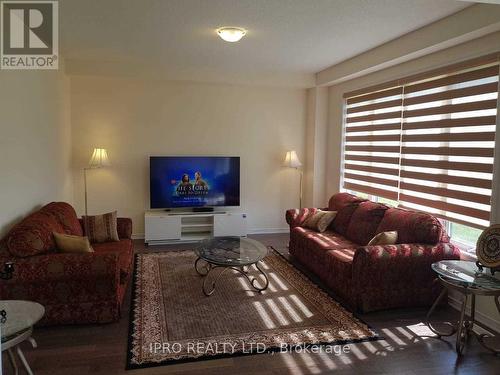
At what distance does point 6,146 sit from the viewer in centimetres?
318

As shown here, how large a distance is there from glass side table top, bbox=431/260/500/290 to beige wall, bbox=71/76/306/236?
11.8 ft

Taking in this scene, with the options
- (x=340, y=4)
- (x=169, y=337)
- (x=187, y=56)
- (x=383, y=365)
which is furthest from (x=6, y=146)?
(x=383, y=365)

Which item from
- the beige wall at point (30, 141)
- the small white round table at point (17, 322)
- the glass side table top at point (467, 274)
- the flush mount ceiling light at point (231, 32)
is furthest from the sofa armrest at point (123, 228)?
the glass side table top at point (467, 274)

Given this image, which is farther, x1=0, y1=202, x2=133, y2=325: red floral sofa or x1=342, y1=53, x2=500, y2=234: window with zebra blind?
x1=342, y1=53, x2=500, y2=234: window with zebra blind

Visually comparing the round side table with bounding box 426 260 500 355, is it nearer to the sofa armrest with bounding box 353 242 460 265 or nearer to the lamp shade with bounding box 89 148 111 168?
the sofa armrest with bounding box 353 242 460 265

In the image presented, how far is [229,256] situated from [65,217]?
5.71ft

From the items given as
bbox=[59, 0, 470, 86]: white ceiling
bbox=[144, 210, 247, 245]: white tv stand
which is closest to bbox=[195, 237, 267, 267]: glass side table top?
bbox=[144, 210, 247, 245]: white tv stand

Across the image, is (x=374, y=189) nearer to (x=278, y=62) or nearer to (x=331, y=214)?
(x=331, y=214)

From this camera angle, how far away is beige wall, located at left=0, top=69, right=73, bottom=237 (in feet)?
10.5

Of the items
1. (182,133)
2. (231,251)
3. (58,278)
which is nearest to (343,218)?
(231,251)

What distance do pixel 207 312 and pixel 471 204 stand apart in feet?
8.70

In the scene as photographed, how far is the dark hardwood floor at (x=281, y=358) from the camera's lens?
254 cm

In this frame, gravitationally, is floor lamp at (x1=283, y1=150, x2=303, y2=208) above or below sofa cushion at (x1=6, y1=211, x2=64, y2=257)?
above

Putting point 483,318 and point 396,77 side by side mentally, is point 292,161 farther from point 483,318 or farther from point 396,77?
point 483,318
